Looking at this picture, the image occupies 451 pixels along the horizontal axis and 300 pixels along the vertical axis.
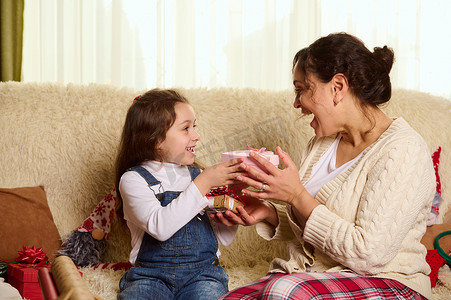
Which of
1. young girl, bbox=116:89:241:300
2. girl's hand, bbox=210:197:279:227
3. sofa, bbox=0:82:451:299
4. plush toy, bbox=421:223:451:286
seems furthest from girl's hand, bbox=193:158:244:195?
plush toy, bbox=421:223:451:286

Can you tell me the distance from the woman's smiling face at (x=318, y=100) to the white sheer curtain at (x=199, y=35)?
1913 millimetres

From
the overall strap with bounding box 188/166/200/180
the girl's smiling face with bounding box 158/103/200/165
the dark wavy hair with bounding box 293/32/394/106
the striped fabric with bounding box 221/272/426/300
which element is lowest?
the striped fabric with bounding box 221/272/426/300

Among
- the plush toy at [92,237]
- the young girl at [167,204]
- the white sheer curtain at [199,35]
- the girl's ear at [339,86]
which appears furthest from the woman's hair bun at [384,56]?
the white sheer curtain at [199,35]

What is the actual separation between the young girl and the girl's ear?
1.22ft

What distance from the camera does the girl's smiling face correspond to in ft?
5.46

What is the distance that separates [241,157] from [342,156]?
1.22 feet

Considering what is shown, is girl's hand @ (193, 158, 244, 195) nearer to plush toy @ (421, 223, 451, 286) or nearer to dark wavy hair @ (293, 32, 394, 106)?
dark wavy hair @ (293, 32, 394, 106)

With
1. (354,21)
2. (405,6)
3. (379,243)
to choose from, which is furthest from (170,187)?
(405,6)

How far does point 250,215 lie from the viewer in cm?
160

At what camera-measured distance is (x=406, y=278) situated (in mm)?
1369

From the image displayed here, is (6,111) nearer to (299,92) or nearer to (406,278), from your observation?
(299,92)

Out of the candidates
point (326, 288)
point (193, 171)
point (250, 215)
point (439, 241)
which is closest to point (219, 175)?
point (250, 215)

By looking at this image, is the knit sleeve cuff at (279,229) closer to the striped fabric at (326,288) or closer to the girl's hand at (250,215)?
the girl's hand at (250,215)

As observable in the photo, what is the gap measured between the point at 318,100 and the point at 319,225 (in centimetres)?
41
